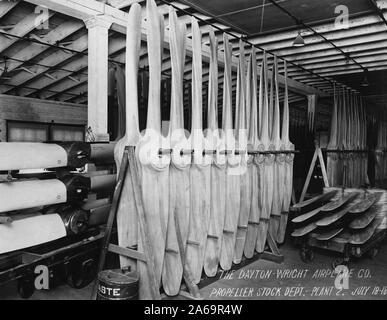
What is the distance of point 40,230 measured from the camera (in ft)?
9.91

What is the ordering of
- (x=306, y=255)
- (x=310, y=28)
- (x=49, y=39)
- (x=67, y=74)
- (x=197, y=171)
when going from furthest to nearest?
(x=67, y=74) < (x=49, y=39) < (x=310, y=28) < (x=306, y=255) < (x=197, y=171)

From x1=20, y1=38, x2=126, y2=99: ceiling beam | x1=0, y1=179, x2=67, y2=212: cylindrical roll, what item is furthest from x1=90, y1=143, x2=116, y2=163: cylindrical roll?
x1=20, y1=38, x2=126, y2=99: ceiling beam

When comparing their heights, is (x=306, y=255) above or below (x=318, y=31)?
below

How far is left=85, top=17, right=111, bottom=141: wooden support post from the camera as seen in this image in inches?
152

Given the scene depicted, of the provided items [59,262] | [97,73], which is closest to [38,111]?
[97,73]

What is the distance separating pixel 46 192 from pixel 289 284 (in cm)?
273

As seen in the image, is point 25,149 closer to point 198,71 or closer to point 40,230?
point 40,230

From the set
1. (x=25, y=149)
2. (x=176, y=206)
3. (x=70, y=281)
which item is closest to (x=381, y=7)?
(x=176, y=206)

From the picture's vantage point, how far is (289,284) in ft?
13.0

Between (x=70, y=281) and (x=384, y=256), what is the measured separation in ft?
14.1

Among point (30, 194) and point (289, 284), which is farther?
point (289, 284)

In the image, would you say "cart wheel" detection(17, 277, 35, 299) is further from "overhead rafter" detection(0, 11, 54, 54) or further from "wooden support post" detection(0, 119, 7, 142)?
"wooden support post" detection(0, 119, 7, 142)

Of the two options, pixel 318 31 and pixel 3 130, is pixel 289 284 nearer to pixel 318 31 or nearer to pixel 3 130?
pixel 318 31

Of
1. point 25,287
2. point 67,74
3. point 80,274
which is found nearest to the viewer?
point 25,287
